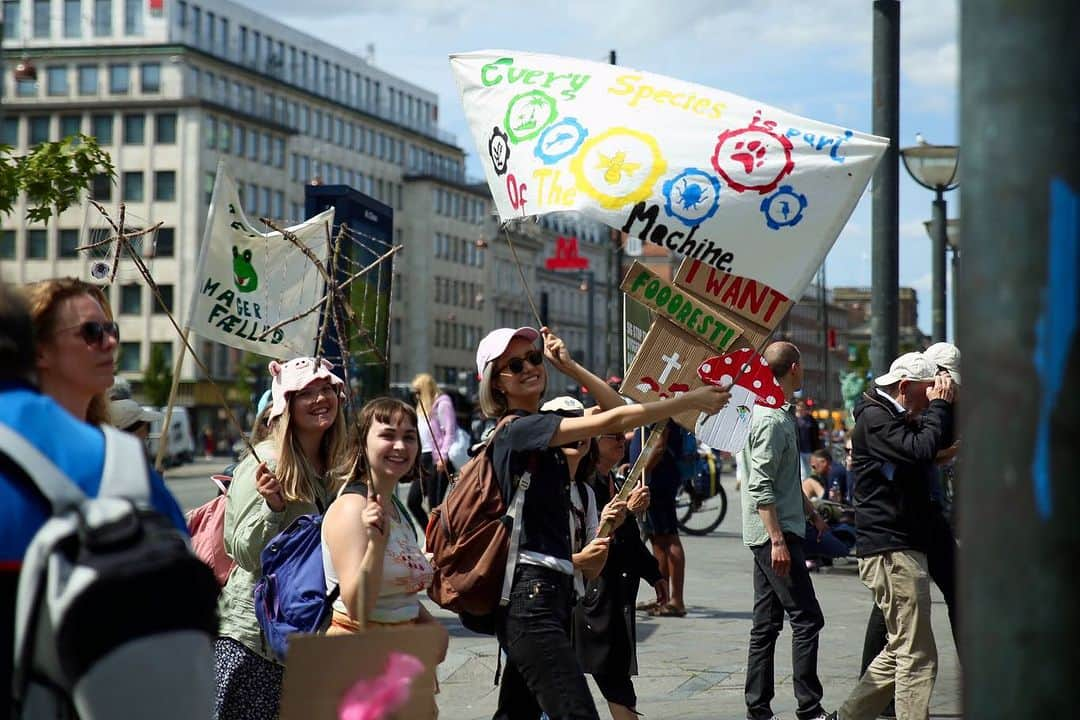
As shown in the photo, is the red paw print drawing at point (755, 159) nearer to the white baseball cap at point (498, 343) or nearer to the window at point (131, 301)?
the white baseball cap at point (498, 343)

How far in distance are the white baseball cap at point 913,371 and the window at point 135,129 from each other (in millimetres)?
83112

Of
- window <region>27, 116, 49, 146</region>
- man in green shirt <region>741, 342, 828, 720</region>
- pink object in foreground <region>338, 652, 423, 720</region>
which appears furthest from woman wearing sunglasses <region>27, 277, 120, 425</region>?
window <region>27, 116, 49, 146</region>

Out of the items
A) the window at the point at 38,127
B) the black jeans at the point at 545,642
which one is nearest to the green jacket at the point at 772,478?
the black jeans at the point at 545,642

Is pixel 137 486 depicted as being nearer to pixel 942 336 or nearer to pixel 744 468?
pixel 744 468

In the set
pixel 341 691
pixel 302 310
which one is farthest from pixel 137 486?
pixel 302 310

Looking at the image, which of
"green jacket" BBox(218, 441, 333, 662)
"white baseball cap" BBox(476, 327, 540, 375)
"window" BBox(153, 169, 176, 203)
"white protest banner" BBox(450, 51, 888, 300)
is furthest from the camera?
"window" BBox(153, 169, 176, 203)

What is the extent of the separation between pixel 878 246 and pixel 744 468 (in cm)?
198

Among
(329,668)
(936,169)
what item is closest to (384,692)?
(329,668)

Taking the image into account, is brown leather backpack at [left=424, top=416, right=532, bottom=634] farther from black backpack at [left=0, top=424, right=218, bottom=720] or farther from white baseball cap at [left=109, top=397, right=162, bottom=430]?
black backpack at [left=0, top=424, right=218, bottom=720]

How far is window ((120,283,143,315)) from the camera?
87625 mm

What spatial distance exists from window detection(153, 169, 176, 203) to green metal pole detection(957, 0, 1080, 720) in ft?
286

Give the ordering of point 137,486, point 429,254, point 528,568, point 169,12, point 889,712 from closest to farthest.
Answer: point 137,486 → point 528,568 → point 889,712 → point 169,12 → point 429,254

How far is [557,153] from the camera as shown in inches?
246

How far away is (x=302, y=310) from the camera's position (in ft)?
28.9
